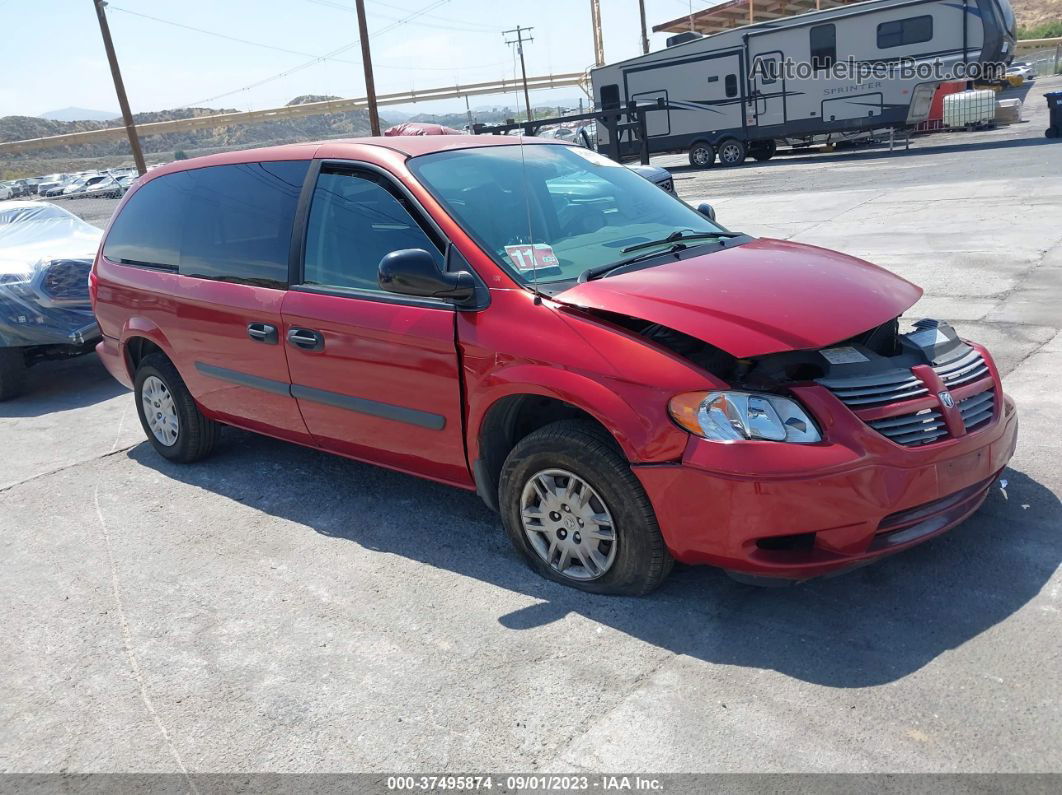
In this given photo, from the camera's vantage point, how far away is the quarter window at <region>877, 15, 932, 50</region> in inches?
862

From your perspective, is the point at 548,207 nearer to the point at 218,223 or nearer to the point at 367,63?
the point at 218,223

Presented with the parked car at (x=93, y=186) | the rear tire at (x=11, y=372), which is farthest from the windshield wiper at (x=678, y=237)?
the parked car at (x=93, y=186)

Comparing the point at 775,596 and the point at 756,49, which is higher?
the point at 756,49

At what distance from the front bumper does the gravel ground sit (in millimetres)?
307

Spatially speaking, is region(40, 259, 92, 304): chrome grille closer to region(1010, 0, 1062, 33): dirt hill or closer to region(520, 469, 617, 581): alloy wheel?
region(520, 469, 617, 581): alloy wheel

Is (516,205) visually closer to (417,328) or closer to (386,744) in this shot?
(417,328)

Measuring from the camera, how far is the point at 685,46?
26.2 m

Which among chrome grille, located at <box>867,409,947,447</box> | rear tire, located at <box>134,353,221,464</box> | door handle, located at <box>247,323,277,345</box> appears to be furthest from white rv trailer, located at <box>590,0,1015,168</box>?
chrome grille, located at <box>867,409,947,447</box>

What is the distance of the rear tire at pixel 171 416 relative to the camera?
5.39 m

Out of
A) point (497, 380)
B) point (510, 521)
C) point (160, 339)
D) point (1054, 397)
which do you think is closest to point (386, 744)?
point (510, 521)

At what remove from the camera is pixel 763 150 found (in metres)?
27.0

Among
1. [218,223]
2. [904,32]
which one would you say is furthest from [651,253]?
[904,32]

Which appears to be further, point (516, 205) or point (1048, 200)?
point (1048, 200)

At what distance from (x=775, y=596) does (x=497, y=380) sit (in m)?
1.35
